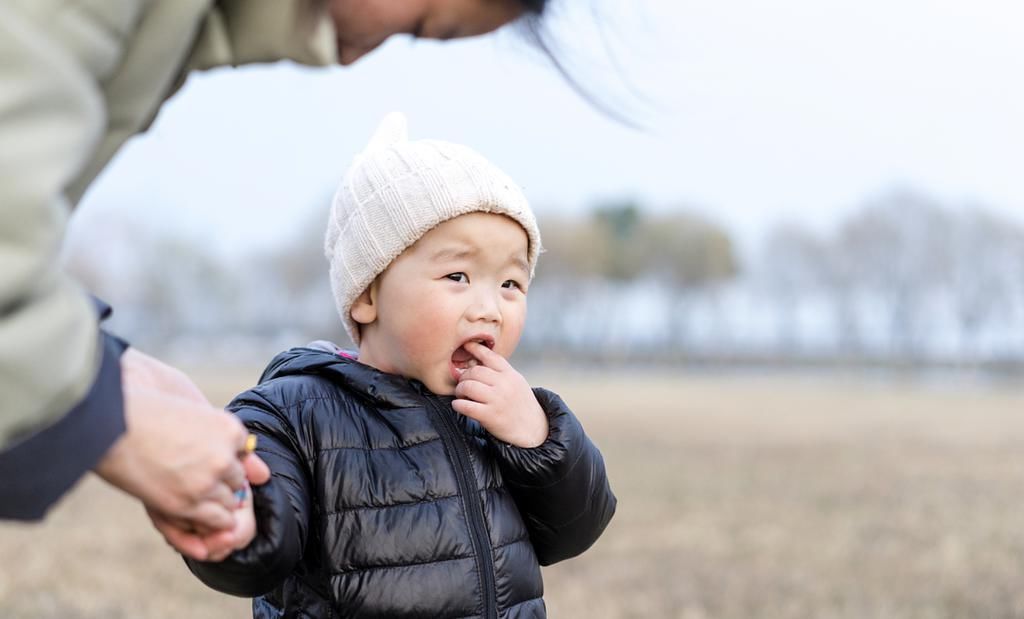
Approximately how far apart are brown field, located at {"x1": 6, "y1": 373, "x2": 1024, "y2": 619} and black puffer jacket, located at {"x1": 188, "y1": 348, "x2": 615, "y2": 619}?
2668mm

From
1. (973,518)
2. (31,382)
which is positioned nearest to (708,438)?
(973,518)

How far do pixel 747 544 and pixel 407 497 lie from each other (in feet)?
14.9

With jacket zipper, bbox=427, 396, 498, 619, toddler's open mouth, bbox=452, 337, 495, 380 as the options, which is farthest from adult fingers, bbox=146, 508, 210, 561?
toddler's open mouth, bbox=452, 337, 495, 380

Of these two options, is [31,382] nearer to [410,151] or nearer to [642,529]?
[410,151]

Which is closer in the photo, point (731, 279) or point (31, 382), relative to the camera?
point (31, 382)

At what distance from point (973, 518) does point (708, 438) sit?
19.7 ft

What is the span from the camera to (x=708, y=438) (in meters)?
12.8

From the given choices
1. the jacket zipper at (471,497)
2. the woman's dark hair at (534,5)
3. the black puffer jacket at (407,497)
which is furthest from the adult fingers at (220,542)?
the woman's dark hair at (534,5)

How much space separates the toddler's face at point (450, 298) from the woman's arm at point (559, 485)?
0.52ft

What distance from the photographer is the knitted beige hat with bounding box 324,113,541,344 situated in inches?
78.0

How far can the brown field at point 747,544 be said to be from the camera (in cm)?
464

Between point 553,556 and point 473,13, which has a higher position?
point 473,13

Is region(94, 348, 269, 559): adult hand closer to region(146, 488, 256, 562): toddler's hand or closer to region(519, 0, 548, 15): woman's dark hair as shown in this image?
region(146, 488, 256, 562): toddler's hand

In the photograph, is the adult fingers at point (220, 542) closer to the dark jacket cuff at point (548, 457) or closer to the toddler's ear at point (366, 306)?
the dark jacket cuff at point (548, 457)
